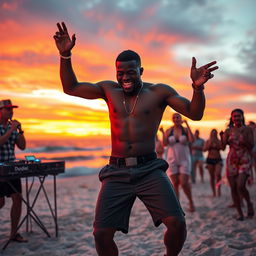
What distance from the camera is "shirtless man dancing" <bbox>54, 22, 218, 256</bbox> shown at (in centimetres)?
318

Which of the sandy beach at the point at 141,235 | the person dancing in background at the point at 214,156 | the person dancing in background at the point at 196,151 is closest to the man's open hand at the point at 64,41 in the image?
the sandy beach at the point at 141,235

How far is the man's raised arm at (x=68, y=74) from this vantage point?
337 centimetres

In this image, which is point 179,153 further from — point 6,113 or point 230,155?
point 6,113

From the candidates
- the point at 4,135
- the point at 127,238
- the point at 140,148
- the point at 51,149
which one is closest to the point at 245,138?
the point at 127,238

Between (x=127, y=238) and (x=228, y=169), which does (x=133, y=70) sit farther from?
(x=228, y=169)

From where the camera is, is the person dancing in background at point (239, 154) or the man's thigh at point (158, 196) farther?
the person dancing in background at point (239, 154)

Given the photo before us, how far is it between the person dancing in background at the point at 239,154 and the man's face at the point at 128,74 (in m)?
4.01

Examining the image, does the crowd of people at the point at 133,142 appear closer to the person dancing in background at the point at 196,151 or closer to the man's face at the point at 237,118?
the man's face at the point at 237,118

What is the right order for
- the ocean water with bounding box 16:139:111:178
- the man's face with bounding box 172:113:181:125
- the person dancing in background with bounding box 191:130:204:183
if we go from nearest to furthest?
the man's face with bounding box 172:113:181:125 < the person dancing in background with bounding box 191:130:204:183 < the ocean water with bounding box 16:139:111:178

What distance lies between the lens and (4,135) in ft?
17.3

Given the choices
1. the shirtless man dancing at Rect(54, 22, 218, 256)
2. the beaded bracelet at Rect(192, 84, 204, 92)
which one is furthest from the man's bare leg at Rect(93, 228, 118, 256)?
the beaded bracelet at Rect(192, 84, 204, 92)

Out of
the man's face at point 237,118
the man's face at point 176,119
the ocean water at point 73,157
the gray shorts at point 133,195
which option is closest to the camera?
the gray shorts at point 133,195

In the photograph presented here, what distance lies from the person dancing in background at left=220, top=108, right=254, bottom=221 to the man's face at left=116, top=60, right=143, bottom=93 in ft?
13.2

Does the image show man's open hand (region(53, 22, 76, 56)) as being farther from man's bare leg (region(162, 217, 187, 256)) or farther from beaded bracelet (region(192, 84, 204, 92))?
man's bare leg (region(162, 217, 187, 256))
